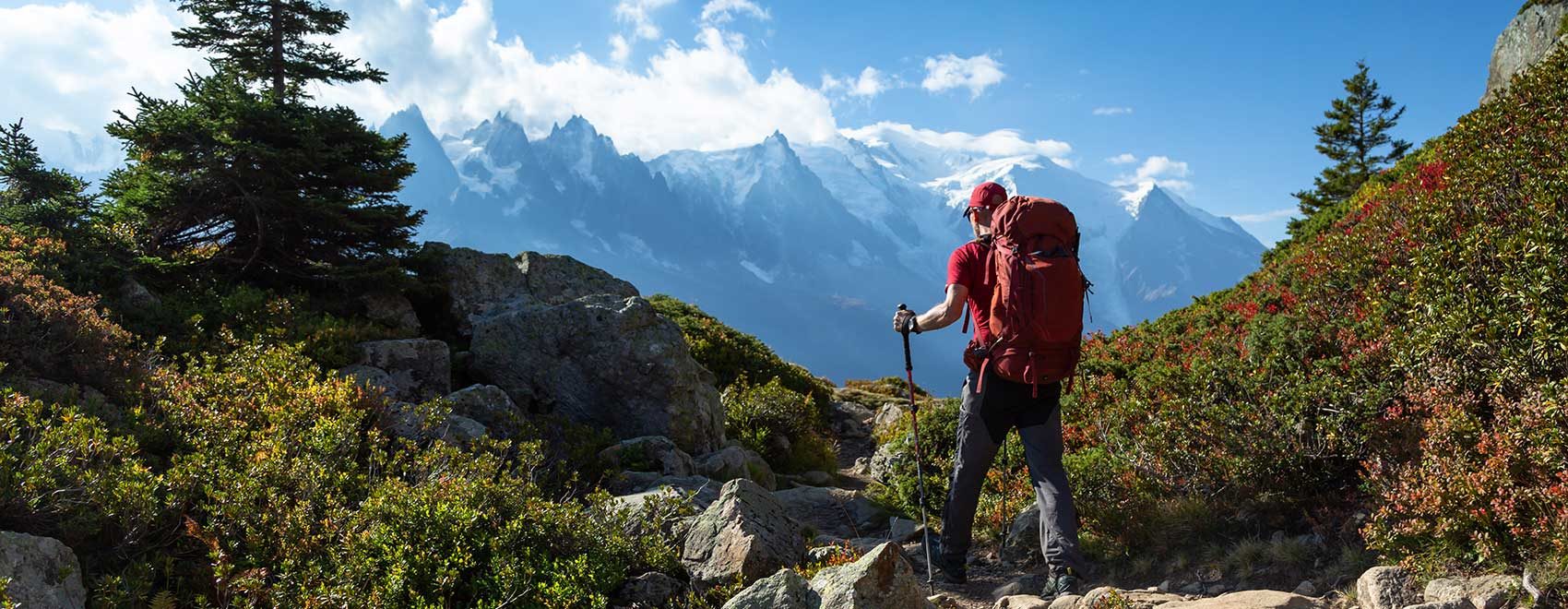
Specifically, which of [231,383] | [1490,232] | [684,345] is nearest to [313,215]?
[231,383]

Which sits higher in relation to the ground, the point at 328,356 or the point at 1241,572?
the point at 328,356

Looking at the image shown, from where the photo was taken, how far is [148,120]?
1077cm

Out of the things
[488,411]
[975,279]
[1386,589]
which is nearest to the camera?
[1386,589]

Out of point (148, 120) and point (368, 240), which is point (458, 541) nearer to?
point (368, 240)

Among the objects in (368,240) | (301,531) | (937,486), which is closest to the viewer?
(301,531)

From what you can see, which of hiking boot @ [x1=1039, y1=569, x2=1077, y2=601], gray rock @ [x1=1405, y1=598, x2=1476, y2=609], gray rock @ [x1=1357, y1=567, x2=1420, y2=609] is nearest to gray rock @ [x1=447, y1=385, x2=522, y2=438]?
hiking boot @ [x1=1039, y1=569, x2=1077, y2=601]

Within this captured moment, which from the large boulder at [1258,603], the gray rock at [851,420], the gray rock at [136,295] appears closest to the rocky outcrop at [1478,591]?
the large boulder at [1258,603]

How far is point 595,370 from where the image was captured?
33.3 feet

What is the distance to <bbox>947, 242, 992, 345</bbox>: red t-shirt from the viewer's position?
5609mm

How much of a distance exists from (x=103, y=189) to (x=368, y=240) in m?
3.49

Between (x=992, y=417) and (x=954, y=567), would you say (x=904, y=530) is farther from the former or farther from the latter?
(x=992, y=417)

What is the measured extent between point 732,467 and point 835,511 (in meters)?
1.35

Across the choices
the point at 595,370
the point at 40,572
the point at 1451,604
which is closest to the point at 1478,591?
the point at 1451,604

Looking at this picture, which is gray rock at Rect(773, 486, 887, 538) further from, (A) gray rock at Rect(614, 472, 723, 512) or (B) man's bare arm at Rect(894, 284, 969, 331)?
(B) man's bare arm at Rect(894, 284, 969, 331)
